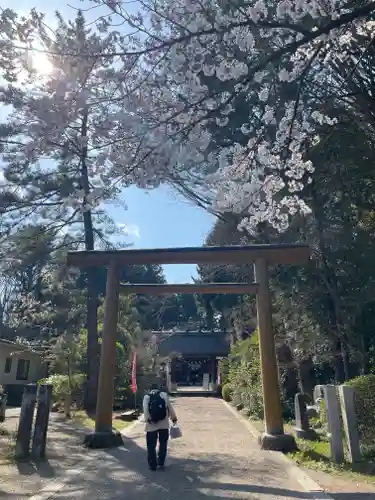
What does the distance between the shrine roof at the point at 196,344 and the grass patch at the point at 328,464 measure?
22.4 metres

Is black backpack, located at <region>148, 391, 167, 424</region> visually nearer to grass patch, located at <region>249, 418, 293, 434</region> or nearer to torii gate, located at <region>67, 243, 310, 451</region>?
torii gate, located at <region>67, 243, 310, 451</region>

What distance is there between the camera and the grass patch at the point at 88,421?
10938 millimetres

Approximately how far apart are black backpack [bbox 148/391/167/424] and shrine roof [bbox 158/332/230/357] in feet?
76.1

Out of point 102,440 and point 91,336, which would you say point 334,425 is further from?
point 91,336

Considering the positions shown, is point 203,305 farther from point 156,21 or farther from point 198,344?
point 156,21

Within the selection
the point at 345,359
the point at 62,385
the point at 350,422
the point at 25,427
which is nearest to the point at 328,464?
the point at 350,422

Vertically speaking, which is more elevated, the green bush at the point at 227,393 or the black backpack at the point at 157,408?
the green bush at the point at 227,393

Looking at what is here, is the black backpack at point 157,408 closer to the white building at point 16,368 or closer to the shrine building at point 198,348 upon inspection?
the white building at point 16,368

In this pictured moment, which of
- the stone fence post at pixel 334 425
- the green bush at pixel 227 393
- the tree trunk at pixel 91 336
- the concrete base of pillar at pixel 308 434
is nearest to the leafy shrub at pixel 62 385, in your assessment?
the tree trunk at pixel 91 336

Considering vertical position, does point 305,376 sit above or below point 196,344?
below

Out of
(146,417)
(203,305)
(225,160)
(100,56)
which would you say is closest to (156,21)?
(100,56)

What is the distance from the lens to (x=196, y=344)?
3070cm

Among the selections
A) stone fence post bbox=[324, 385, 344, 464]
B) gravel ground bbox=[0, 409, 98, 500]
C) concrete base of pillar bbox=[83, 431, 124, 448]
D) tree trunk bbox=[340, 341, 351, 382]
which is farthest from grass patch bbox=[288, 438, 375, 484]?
tree trunk bbox=[340, 341, 351, 382]

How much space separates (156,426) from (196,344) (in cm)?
2514
